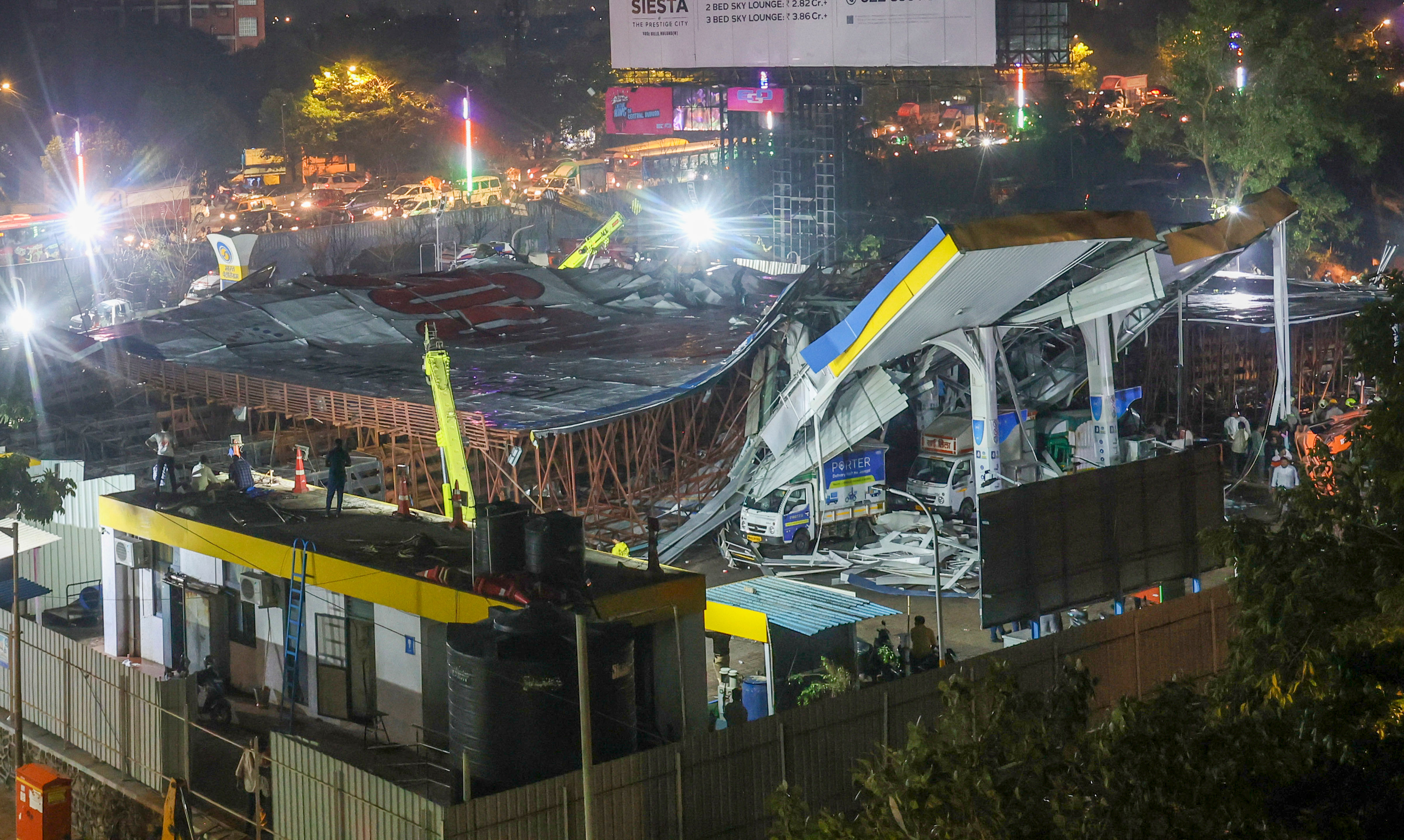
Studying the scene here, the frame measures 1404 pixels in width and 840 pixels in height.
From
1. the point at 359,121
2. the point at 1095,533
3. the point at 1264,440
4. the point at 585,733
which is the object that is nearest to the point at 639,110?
the point at 359,121

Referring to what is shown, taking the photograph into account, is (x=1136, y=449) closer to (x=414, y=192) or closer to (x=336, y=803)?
(x=336, y=803)

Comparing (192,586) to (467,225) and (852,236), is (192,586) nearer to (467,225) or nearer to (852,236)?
(852,236)

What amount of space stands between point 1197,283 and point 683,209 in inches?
1927

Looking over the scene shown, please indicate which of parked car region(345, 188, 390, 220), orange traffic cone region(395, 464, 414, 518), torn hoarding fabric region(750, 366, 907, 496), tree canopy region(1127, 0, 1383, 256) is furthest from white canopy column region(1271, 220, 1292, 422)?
parked car region(345, 188, 390, 220)

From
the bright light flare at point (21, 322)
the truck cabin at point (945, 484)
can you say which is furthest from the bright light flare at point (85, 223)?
the truck cabin at point (945, 484)

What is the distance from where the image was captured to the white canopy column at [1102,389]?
A: 26172mm

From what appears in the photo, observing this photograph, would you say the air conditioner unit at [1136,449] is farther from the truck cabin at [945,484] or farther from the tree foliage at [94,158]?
the tree foliage at [94,158]

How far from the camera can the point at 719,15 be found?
49.6 meters

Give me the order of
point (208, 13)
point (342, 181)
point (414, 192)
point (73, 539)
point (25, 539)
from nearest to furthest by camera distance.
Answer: point (25, 539)
point (73, 539)
point (414, 192)
point (342, 181)
point (208, 13)

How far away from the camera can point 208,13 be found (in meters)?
121

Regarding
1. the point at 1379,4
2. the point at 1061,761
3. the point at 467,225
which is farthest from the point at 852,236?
the point at 1379,4

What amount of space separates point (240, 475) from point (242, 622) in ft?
8.85

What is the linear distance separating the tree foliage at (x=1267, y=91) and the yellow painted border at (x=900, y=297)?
3714cm

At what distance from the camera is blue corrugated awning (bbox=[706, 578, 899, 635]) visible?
16859 millimetres
